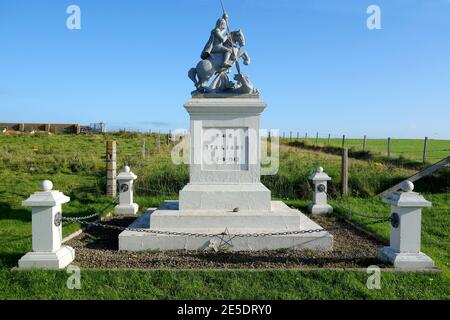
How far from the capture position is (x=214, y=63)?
799cm

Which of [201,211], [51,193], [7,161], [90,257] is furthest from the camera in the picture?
[7,161]

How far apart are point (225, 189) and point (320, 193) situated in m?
3.34

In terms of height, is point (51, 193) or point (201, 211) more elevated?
point (51, 193)

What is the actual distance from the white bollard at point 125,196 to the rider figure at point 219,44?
141 inches

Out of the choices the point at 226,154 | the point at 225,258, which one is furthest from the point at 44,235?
the point at 226,154

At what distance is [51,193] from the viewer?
5605 mm

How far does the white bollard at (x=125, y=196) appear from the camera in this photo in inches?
394

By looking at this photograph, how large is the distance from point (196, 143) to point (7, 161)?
1529cm

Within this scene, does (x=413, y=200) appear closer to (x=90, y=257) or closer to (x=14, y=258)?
(x=90, y=257)

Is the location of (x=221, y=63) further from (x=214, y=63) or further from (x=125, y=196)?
(x=125, y=196)

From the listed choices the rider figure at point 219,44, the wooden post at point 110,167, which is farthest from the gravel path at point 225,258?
the wooden post at point 110,167

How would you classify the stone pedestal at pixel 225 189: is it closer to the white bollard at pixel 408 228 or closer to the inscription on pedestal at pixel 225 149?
the inscription on pedestal at pixel 225 149
